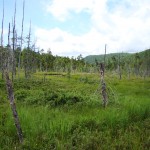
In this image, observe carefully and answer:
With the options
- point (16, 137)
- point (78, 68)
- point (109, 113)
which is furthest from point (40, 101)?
point (78, 68)

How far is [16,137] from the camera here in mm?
9656

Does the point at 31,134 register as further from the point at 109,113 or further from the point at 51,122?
the point at 109,113

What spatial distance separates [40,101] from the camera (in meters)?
18.6

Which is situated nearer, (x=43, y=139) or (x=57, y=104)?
(x=43, y=139)

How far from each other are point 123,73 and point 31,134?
12916 centimetres

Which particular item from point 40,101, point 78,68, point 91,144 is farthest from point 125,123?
point 78,68

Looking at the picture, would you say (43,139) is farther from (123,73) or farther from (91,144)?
(123,73)

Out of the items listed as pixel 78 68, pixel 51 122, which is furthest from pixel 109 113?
pixel 78 68

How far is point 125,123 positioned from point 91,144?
348 cm

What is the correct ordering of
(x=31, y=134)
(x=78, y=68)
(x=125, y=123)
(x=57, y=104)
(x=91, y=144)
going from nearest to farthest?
(x=91, y=144)
(x=31, y=134)
(x=125, y=123)
(x=57, y=104)
(x=78, y=68)

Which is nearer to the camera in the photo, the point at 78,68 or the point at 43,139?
the point at 43,139

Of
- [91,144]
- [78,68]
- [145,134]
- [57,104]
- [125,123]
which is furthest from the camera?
[78,68]

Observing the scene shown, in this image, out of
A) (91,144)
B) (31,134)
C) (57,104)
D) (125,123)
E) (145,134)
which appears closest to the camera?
(91,144)

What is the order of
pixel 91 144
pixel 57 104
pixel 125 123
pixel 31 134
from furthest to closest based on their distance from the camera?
pixel 57 104, pixel 125 123, pixel 31 134, pixel 91 144
